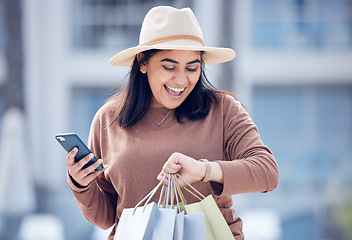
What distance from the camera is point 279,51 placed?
620 inches

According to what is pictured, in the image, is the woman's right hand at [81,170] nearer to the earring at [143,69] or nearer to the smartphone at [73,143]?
the smartphone at [73,143]

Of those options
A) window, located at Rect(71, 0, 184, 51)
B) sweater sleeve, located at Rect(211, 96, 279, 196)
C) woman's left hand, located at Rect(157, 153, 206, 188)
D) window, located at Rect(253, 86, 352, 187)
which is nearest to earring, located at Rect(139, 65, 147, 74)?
sweater sleeve, located at Rect(211, 96, 279, 196)

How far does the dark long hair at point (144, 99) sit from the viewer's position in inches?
94.6

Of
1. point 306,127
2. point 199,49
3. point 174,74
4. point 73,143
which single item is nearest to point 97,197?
point 73,143

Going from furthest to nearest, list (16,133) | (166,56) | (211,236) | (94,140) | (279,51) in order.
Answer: (279,51)
(16,133)
(94,140)
(166,56)
(211,236)

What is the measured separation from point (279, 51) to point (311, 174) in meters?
3.28

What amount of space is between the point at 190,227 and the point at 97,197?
53 cm

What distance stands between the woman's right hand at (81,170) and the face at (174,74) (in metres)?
0.35

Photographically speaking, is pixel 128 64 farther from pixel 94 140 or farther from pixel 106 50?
pixel 106 50

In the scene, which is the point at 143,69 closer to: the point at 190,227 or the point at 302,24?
the point at 190,227

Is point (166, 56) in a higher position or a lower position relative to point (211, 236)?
higher

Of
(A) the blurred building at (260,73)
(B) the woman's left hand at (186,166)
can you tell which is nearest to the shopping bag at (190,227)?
(B) the woman's left hand at (186,166)

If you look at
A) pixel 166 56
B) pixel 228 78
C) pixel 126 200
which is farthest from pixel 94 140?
pixel 228 78

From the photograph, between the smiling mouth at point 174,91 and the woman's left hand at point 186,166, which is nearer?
the woman's left hand at point 186,166
